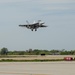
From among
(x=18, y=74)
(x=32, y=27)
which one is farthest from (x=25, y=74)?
(x=32, y=27)

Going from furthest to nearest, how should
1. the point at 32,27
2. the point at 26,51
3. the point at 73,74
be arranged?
the point at 26,51, the point at 32,27, the point at 73,74

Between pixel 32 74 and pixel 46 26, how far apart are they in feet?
230

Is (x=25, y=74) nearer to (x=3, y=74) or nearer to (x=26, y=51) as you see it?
(x=3, y=74)

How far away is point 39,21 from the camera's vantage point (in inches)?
4114

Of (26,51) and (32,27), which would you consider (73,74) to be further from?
(26,51)

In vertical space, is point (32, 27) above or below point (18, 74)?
above

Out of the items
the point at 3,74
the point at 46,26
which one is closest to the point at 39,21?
the point at 46,26

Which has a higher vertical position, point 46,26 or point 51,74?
point 46,26

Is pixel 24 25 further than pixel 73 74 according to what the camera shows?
Yes

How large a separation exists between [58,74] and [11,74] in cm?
411

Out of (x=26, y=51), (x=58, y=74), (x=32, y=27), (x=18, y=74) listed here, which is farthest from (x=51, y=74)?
(x=26, y=51)

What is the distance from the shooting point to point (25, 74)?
112 ft

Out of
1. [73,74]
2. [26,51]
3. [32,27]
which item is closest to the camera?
[73,74]

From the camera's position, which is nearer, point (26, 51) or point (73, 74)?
point (73, 74)
